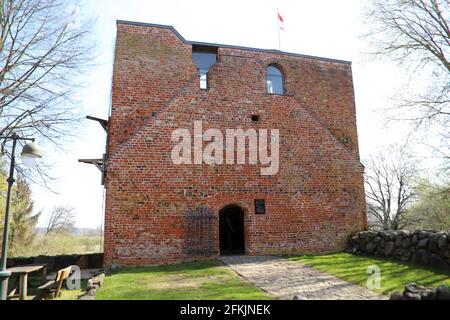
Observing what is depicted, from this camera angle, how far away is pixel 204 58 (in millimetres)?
12406

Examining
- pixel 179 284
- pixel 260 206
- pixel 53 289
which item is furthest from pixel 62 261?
pixel 260 206

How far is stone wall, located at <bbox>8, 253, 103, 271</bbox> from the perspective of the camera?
12.0 metres

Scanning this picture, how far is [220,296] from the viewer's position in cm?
568

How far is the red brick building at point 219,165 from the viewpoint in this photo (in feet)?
33.7

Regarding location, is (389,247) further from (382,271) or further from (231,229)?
(231,229)

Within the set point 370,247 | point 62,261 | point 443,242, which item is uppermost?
point 443,242

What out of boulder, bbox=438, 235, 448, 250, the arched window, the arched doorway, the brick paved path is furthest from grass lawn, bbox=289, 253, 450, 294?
the arched window

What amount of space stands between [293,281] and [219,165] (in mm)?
5316

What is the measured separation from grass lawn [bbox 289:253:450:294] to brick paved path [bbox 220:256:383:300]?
1.37ft

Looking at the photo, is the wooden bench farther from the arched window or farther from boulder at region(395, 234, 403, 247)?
the arched window

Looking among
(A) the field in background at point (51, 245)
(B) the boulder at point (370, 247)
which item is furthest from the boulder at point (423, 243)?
(A) the field in background at point (51, 245)

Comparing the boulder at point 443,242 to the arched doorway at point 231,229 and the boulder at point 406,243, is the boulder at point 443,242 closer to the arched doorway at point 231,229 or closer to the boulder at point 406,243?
the boulder at point 406,243

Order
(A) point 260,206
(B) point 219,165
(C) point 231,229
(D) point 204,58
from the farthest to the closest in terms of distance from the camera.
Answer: (C) point 231,229 < (D) point 204,58 < (A) point 260,206 < (B) point 219,165
